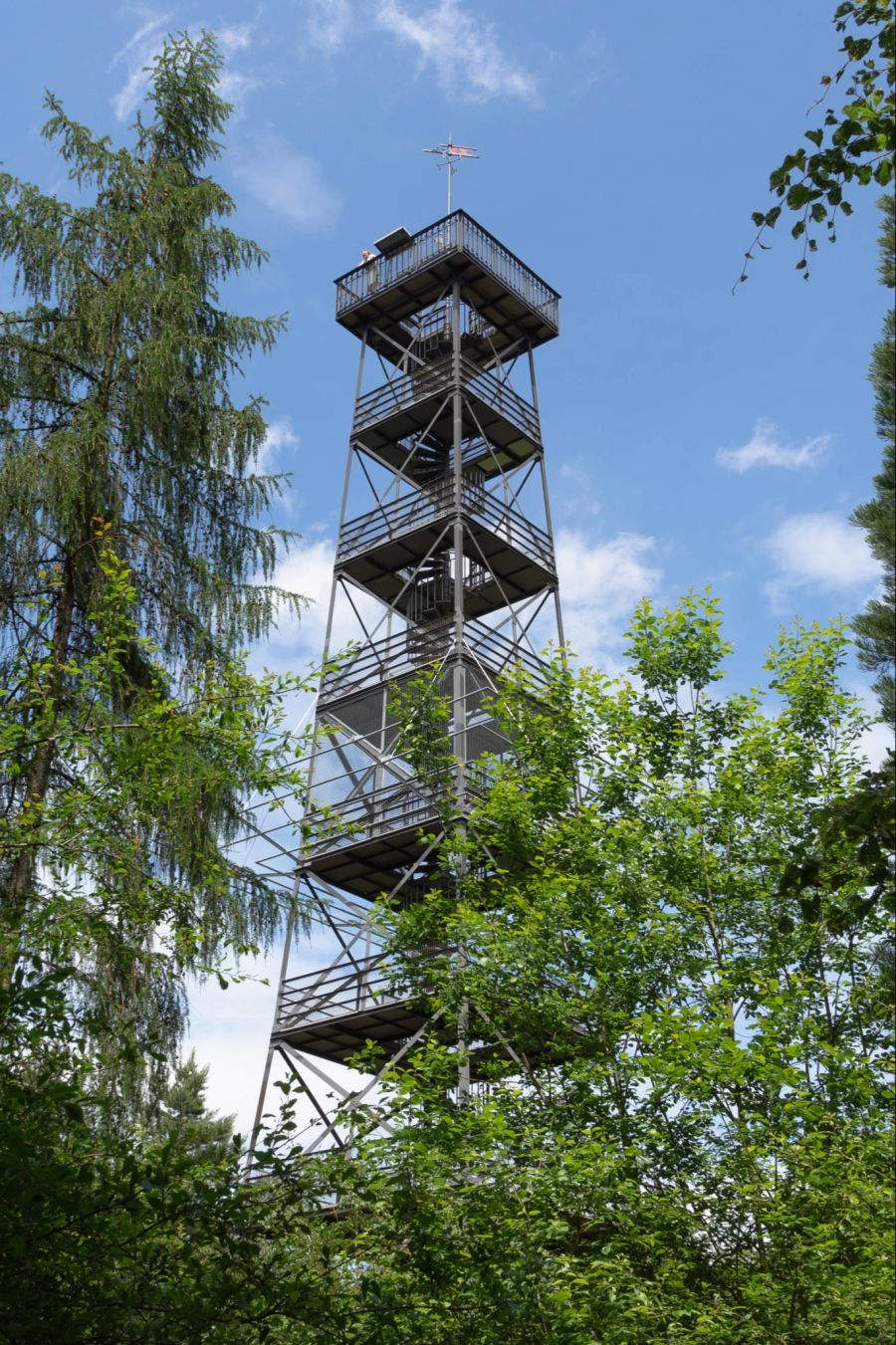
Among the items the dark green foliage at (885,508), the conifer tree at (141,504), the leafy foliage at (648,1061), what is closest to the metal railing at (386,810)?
the leafy foliage at (648,1061)

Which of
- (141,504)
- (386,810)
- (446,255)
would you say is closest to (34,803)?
(141,504)

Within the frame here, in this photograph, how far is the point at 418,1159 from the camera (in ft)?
36.3

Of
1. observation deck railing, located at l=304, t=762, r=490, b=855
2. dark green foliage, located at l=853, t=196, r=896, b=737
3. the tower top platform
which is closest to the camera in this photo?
dark green foliage, located at l=853, t=196, r=896, b=737

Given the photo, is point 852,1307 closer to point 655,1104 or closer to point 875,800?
point 655,1104

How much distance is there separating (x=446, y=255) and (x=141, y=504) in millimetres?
14447

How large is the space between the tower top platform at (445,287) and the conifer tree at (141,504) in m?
11.5

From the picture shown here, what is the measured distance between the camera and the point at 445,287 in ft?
86.7

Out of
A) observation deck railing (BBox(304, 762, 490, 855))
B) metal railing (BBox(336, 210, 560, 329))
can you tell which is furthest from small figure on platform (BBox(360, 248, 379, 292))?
observation deck railing (BBox(304, 762, 490, 855))

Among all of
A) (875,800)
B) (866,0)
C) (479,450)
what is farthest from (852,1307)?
(479,450)

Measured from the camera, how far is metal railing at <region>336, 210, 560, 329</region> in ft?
86.1

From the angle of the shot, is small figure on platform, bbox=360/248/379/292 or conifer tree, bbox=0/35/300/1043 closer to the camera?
conifer tree, bbox=0/35/300/1043

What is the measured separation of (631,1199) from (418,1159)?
1.69 m

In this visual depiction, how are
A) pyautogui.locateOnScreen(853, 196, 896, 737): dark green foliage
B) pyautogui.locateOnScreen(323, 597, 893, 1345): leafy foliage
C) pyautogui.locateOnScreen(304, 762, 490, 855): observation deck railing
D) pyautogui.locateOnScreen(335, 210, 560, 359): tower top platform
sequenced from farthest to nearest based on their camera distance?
pyautogui.locateOnScreen(335, 210, 560, 359): tower top platform
pyautogui.locateOnScreen(304, 762, 490, 855): observation deck railing
pyautogui.locateOnScreen(323, 597, 893, 1345): leafy foliage
pyautogui.locateOnScreen(853, 196, 896, 737): dark green foliage

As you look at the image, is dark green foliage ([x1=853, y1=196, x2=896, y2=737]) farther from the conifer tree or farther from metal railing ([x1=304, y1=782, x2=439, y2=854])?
metal railing ([x1=304, y1=782, x2=439, y2=854])
